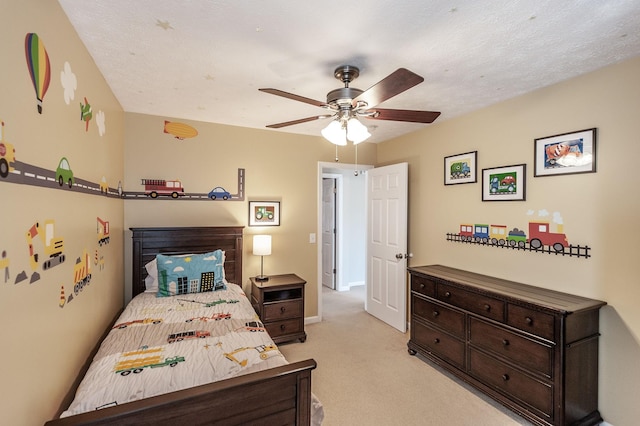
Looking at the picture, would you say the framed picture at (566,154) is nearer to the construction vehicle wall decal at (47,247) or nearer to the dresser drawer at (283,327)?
the dresser drawer at (283,327)

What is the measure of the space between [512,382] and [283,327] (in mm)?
2142

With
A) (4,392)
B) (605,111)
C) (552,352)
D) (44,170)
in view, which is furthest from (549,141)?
(4,392)

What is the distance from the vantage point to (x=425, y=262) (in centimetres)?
352

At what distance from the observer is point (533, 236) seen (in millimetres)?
2424

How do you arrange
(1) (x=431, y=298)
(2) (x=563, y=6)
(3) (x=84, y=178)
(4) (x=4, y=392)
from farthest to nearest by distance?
1. (1) (x=431, y=298)
2. (3) (x=84, y=178)
3. (2) (x=563, y=6)
4. (4) (x=4, y=392)

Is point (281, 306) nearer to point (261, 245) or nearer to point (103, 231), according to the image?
point (261, 245)

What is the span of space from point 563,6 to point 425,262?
8.65ft

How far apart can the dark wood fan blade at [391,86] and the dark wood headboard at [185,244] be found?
2193 millimetres

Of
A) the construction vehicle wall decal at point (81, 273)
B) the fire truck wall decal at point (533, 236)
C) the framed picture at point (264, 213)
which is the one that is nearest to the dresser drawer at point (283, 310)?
the framed picture at point (264, 213)

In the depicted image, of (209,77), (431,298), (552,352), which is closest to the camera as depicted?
(552,352)

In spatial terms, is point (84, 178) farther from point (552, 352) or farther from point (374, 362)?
point (552, 352)

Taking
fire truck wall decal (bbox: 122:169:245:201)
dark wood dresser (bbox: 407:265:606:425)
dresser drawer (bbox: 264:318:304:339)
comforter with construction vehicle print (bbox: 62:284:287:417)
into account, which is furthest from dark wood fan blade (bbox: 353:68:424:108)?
dresser drawer (bbox: 264:318:304:339)

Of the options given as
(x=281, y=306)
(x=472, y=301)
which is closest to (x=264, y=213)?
(x=281, y=306)

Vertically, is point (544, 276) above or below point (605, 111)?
below
